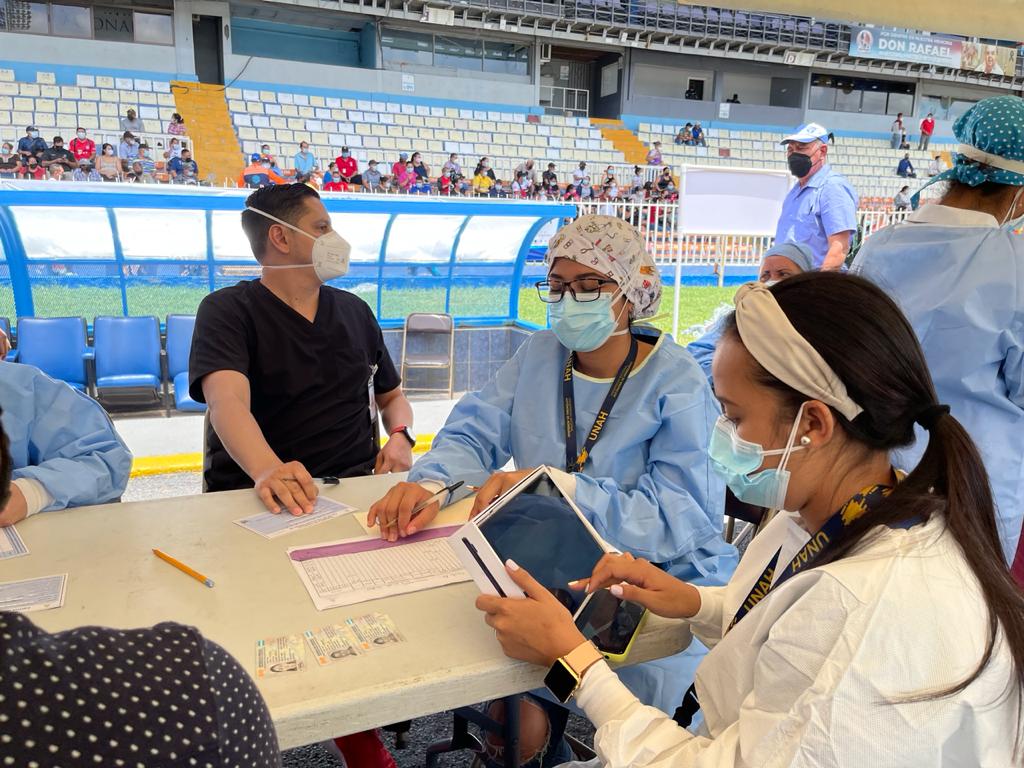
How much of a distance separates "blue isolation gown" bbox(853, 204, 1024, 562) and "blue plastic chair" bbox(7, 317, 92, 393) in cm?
587

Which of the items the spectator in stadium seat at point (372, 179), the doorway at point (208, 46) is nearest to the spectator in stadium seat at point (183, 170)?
the spectator in stadium seat at point (372, 179)

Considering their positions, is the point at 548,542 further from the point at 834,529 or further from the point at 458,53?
the point at 458,53

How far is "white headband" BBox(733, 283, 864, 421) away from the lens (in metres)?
1.13

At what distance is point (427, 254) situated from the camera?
23.2 feet

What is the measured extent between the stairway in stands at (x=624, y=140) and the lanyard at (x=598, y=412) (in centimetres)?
2439

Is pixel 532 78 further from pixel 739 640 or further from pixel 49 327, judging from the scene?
pixel 739 640

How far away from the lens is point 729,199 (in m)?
7.61

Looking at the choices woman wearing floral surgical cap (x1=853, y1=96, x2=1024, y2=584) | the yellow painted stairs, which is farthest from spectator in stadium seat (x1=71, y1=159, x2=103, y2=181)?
woman wearing floral surgical cap (x1=853, y1=96, x2=1024, y2=584)

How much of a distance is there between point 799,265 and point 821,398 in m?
2.83

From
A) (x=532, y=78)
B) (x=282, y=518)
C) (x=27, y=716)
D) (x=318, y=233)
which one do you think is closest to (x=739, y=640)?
(x=27, y=716)

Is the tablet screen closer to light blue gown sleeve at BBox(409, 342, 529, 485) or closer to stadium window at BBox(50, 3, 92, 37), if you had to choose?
light blue gown sleeve at BBox(409, 342, 529, 485)

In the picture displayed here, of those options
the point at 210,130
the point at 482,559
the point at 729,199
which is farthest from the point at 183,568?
the point at 210,130

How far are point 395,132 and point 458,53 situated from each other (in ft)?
16.6

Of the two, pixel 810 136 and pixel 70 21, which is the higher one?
pixel 70 21
